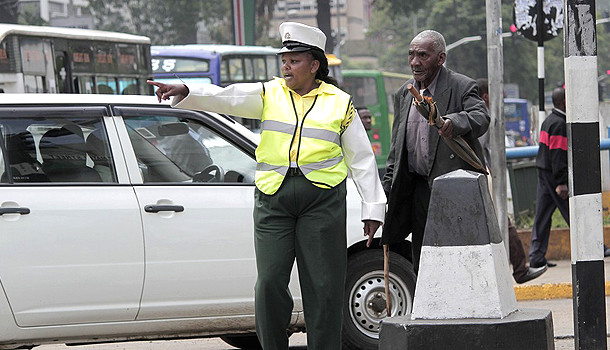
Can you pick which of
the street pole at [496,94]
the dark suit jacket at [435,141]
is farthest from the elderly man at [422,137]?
the street pole at [496,94]

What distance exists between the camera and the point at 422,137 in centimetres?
611

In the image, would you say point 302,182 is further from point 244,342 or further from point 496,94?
point 496,94

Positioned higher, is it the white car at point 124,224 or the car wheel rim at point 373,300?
the white car at point 124,224

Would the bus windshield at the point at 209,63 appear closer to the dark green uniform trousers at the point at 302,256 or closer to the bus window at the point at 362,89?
the bus window at the point at 362,89

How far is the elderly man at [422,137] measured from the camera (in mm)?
6055

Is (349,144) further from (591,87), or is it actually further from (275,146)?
(591,87)

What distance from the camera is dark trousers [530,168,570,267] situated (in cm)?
1103

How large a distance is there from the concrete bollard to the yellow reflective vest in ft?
1.88

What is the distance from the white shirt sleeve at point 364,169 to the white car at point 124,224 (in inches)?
52.3

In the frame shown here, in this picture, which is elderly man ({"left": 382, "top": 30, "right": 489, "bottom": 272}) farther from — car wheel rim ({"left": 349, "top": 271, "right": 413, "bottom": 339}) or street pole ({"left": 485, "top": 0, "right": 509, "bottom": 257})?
street pole ({"left": 485, "top": 0, "right": 509, "bottom": 257})

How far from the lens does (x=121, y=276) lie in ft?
21.5

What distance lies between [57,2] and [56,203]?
7778cm

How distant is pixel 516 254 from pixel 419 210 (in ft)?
11.1

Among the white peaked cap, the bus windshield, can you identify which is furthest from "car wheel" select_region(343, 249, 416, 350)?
the bus windshield
